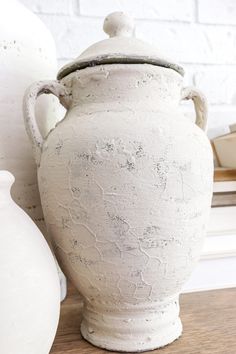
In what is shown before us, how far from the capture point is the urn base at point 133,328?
0.44 meters

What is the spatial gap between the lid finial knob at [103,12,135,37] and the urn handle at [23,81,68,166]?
0.10 meters

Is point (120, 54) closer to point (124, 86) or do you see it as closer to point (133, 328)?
point (124, 86)

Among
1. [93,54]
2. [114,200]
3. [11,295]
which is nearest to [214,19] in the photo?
[93,54]

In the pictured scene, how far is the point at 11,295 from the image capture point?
0.33 m

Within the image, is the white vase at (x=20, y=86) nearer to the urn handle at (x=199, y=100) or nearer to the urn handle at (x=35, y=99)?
the urn handle at (x=35, y=99)

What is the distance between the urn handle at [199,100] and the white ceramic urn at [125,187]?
3 centimetres

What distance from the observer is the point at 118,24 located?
0.48m

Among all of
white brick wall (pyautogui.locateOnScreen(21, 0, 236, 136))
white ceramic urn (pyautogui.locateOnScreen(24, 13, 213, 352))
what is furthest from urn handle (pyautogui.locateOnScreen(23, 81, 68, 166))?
white brick wall (pyautogui.locateOnScreen(21, 0, 236, 136))

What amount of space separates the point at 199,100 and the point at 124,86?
11 cm

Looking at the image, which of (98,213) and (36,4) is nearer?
(98,213)

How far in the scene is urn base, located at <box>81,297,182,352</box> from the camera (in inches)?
17.4

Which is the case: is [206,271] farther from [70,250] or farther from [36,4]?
[36,4]

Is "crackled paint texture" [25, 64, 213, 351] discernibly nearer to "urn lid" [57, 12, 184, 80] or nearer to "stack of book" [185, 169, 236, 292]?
"urn lid" [57, 12, 184, 80]

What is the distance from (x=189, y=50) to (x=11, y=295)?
0.63 m
